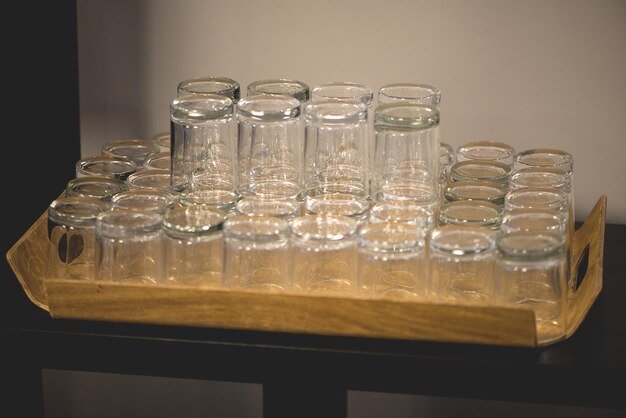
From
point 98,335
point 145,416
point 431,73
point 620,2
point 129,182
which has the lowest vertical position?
point 145,416

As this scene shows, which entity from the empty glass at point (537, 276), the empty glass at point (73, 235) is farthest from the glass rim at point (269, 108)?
the empty glass at point (537, 276)

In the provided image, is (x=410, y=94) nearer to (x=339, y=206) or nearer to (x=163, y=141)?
(x=339, y=206)

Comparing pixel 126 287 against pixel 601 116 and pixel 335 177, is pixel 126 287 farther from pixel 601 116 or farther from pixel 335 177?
pixel 601 116

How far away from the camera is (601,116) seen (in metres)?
1.78

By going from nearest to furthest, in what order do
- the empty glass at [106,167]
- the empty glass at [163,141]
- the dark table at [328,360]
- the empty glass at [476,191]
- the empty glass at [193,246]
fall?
the dark table at [328,360], the empty glass at [193,246], the empty glass at [476,191], the empty glass at [106,167], the empty glass at [163,141]

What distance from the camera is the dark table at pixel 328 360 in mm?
1258

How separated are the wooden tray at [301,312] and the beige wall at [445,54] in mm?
455

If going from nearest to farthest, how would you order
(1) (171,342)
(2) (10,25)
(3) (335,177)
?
(1) (171,342) → (3) (335,177) → (2) (10,25)

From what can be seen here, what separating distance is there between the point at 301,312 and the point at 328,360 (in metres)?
0.06

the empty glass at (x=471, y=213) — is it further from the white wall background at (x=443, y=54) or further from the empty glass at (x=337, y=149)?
the white wall background at (x=443, y=54)

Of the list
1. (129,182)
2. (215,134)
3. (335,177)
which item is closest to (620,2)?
(335,177)

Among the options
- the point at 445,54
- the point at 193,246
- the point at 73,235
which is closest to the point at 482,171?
the point at 445,54

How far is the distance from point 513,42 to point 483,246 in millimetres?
547

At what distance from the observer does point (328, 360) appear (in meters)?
1.29
